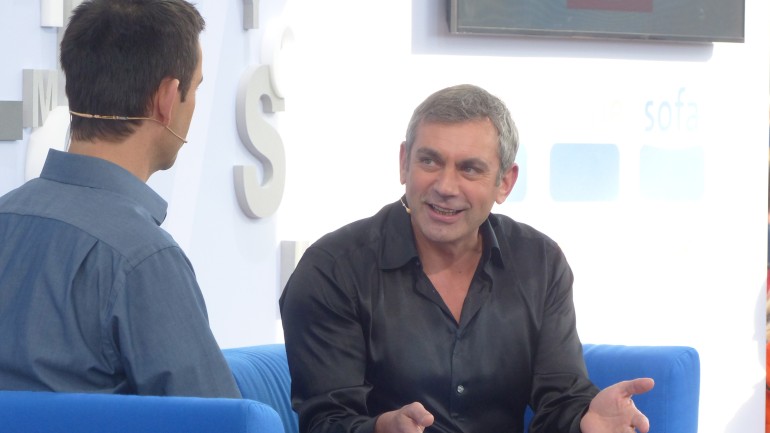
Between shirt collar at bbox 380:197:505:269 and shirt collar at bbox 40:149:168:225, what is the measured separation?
781 millimetres

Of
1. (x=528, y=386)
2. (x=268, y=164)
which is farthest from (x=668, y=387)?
(x=268, y=164)

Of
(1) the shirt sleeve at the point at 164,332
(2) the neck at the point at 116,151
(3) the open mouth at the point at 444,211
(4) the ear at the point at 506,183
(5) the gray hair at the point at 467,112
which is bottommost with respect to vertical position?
(1) the shirt sleeve at the point at 164,332

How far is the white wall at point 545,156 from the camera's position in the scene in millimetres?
3160

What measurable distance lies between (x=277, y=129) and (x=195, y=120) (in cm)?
31

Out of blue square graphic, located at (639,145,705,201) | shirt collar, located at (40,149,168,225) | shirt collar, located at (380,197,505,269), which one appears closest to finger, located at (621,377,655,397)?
shirt collar, located at (380,197,505,269)

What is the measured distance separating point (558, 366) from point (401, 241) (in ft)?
1.44

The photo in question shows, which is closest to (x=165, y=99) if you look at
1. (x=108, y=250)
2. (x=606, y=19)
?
(x=108, y=250)

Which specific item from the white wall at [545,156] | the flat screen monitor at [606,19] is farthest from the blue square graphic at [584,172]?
the flat screen monitor at [606,19]

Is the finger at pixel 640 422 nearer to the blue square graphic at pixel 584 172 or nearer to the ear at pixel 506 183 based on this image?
the ear at pixel 506 183

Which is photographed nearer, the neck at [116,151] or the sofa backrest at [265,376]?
the neck at [116,151]

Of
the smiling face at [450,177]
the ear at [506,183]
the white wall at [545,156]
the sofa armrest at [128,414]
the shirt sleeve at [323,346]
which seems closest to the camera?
the sofa armrest at [128,414]

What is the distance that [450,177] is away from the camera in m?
2.34

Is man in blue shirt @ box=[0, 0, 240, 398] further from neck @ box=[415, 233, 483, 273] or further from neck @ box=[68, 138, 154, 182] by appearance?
neck @ box=[415, 233, 483, 273]

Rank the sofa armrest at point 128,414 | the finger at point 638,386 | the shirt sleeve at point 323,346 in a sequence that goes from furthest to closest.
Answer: the shirt sleeve at point 323,346 < the finger at point 638,386 < the sofa armrest at point 128,414
